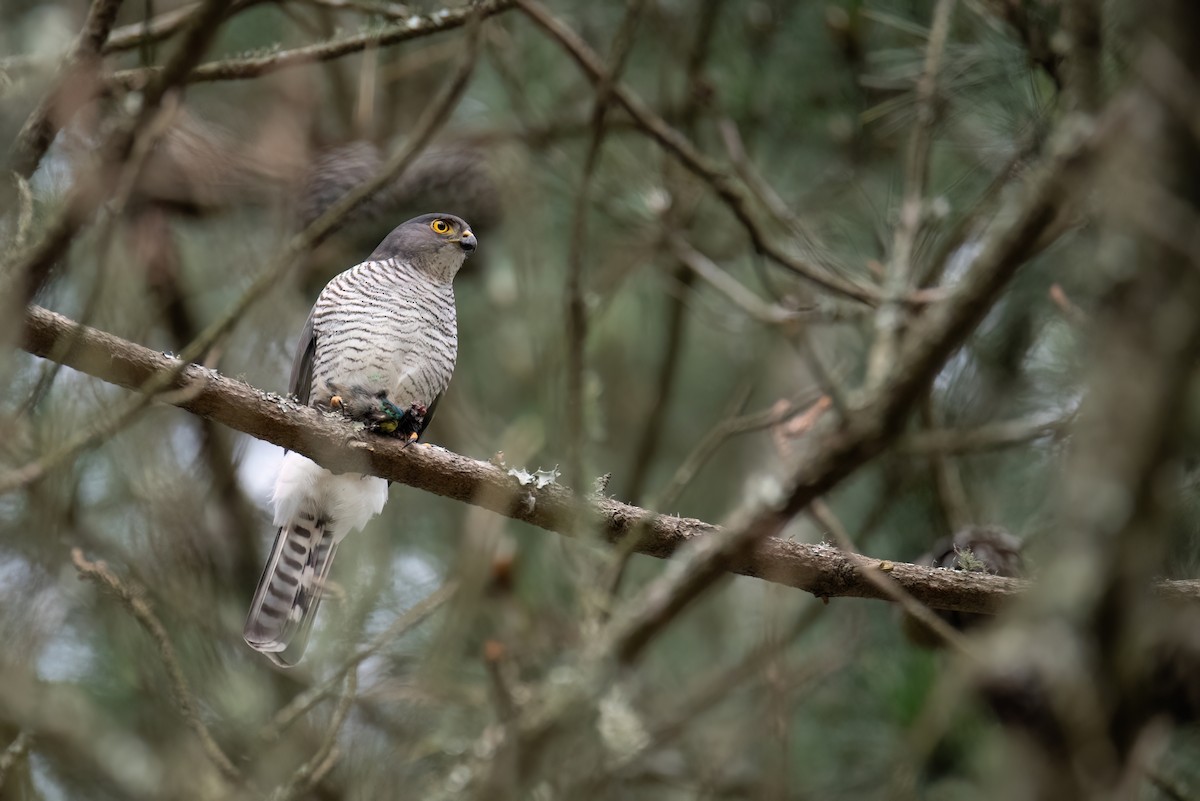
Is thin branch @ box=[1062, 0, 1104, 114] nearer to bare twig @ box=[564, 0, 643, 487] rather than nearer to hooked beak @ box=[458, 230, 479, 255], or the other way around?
bare twig @ box=[564, 0, 643, 487]

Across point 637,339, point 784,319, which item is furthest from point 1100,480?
point 637,339

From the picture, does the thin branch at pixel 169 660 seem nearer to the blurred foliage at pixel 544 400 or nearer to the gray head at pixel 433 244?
the blurred foliage at pixel 544 400

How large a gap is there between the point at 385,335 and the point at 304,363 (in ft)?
1.43

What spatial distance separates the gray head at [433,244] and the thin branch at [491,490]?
1.40 meters

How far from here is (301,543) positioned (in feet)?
16.8

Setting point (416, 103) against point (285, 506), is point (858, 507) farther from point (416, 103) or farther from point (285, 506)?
point (416, 103)

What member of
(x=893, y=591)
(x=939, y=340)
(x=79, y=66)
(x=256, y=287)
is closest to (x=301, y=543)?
(x=256, y=287)

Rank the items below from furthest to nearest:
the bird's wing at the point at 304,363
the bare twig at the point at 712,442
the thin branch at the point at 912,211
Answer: the bird's wing at the point at 304,363
the thin branch at the point at 912,211
the bare twig at the point at 712,442

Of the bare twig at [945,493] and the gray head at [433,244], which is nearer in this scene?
the gray head at [433,244]

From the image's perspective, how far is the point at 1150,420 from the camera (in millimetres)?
1609

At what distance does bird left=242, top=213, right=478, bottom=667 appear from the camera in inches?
185

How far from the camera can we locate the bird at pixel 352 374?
470 centimetres

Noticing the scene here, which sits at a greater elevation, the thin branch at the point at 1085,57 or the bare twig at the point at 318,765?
the thin branch at the point at 1085,57

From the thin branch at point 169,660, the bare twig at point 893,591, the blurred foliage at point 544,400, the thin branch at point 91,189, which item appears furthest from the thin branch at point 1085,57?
the thin branch at point 169,660
